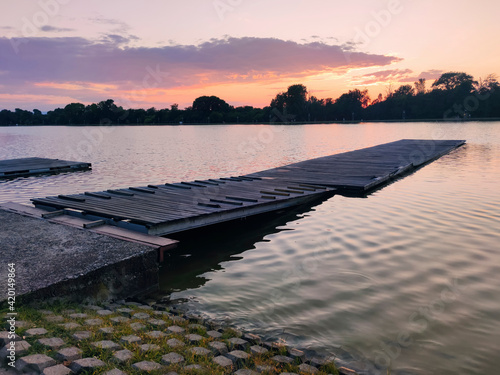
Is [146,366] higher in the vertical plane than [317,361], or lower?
higher

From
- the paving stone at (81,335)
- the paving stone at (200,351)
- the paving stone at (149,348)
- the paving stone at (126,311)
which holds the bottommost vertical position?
the paving stone at (126,311)

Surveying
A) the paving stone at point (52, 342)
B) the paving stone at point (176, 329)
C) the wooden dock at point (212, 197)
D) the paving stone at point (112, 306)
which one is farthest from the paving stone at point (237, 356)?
the wooden dock at point (212, 197)

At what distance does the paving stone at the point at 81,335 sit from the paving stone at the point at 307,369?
2324 millimetres

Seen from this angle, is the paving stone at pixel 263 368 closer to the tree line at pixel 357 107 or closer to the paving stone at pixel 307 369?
the paving stone at pixel 307 369

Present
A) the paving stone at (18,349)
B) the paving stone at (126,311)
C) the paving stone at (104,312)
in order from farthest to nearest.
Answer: the paving stone at (126,311)
the paving stone at (104,312)
the paving stone at (18,349)

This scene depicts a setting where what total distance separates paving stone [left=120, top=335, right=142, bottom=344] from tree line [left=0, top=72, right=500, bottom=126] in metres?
135

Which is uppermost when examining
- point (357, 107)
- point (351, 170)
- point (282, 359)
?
point (357, 107)

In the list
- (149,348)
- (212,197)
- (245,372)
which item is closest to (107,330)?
(149,348)

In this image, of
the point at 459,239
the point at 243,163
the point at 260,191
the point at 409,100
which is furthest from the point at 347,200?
the point at 409,100

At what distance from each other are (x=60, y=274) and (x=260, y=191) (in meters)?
7.86

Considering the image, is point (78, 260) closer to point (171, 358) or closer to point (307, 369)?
point (171, 358)

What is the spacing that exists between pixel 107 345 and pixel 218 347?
1185mm

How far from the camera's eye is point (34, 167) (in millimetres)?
21969

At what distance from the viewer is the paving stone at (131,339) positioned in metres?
4.21
